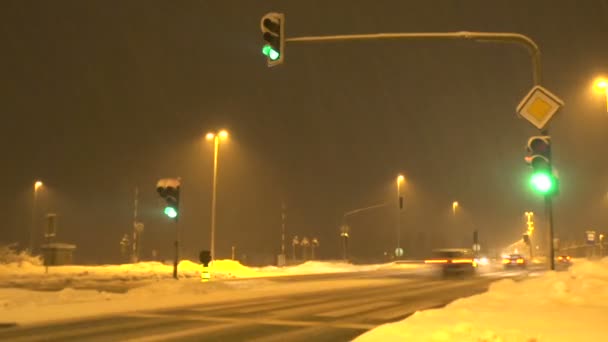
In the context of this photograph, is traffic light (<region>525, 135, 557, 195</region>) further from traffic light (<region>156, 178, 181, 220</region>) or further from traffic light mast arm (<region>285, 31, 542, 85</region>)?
traffic light (<region>156, 178, 181, 220</region>)

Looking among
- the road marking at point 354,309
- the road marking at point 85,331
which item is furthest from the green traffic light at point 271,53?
the road marking at point 354,309

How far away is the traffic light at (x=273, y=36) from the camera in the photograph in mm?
13680

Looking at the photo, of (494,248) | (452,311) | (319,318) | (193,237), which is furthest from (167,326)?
(494,248)

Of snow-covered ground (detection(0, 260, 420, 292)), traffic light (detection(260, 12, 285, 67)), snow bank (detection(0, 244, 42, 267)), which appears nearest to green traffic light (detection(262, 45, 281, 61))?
traffic light (detection(260, 12, 285, 67))

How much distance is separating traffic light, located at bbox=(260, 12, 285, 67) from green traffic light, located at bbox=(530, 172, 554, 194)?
6155 millimetres

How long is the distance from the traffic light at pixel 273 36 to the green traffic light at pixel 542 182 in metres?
6.15

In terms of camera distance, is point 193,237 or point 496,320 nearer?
point 496,320

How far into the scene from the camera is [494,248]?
132 m

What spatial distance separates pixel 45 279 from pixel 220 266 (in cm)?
1457

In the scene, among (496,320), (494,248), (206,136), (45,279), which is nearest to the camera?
(496,320)

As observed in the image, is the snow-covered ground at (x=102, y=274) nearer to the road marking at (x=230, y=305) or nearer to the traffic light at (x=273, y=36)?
the road marking at (x=230, y=305)

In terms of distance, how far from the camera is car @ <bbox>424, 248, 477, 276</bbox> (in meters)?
43.2

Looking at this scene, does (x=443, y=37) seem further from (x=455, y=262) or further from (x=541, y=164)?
(x=455, y=262)

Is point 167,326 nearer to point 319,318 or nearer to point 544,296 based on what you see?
point 319,318
